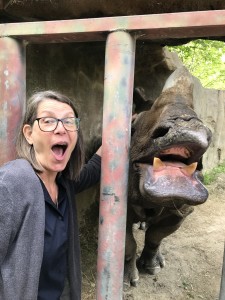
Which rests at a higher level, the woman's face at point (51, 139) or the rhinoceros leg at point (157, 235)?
the woman's face at point (51, 139)

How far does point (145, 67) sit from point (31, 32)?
216 cm

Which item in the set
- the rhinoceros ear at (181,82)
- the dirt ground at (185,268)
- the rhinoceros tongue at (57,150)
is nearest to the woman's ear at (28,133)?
the rhinoceros tongue at (57,150)

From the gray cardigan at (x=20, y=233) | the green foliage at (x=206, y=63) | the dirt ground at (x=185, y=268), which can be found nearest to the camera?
the gray cardigan at (x=20, y=233)

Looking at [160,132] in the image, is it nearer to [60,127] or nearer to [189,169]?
[189,169]

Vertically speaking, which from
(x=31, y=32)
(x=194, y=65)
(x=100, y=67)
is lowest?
(x=31, y=32)

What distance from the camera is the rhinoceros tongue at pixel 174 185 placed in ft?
5.96

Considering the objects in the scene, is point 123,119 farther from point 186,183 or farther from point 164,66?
point 164,66

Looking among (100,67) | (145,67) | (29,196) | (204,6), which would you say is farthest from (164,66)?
(29,196)

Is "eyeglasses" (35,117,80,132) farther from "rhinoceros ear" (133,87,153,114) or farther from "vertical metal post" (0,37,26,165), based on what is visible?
"rhinoceros ear" (133,87,153,114)

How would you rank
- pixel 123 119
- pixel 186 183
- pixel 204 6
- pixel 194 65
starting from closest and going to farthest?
pixel 123 119, pixel 186 183, pixel 204 6, pixel 194 65

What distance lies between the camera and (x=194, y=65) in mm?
12125

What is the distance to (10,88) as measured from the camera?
6.22ft

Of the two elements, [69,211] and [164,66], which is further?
[164,66]

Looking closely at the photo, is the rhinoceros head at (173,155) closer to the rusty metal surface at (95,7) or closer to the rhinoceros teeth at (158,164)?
the rhinoceros teeth at (158,164)
